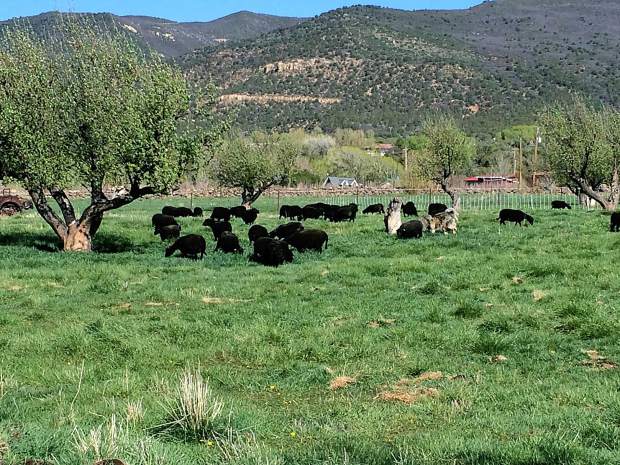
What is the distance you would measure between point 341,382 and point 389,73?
131931 millimetres

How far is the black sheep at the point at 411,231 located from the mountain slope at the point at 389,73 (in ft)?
320

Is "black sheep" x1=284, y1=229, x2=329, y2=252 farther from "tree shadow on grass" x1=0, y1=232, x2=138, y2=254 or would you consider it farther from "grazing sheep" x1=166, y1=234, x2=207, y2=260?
"tree shadow on grass" x1=0, y1=232, x2=138, y2=254

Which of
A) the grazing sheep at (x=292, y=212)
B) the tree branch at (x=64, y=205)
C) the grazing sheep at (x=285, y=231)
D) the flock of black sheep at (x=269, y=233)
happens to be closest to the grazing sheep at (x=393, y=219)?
the flock of black sheep at (x=269, y=233)

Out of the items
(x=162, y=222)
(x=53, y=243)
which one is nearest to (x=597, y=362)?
(x=53, y=243)

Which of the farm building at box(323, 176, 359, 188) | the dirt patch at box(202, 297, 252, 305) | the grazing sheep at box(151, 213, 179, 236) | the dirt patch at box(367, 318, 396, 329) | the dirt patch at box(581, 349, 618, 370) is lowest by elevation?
the dirt patch at box(202, 297, 252, 305)

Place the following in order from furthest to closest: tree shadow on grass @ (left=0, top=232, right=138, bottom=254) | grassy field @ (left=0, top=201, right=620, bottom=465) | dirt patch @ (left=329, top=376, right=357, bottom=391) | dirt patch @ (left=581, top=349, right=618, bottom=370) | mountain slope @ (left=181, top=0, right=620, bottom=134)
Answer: mountain slope @ (left=181, top=0, right=620, bottom=134), tree shadow on grass @ (left=0, top=232, right=138, bottom=254), dirt patch @ (left=581, top=349, right=618, bottom=370), dirt patch @ (left=329, top=376, right=357, bottom=391), grassy field @ (left=0, top=201, right=620, bottom=465)

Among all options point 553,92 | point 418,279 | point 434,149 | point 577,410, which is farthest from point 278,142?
point 553,92

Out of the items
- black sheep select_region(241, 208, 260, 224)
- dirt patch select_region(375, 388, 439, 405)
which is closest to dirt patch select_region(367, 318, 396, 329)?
dirt patch select_region(375, 388, 439, 405)

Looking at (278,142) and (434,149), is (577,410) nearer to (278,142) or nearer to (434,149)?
(434,149)

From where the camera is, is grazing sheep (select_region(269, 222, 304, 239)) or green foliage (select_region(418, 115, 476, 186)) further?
green foliage (select_region(418, 115, 476, 186))

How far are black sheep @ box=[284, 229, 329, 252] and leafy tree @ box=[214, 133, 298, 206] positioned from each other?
23.3m

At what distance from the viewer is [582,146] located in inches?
1507

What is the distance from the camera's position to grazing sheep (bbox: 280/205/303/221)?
38.2 metres

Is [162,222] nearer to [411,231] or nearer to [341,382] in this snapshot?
[411,231]
